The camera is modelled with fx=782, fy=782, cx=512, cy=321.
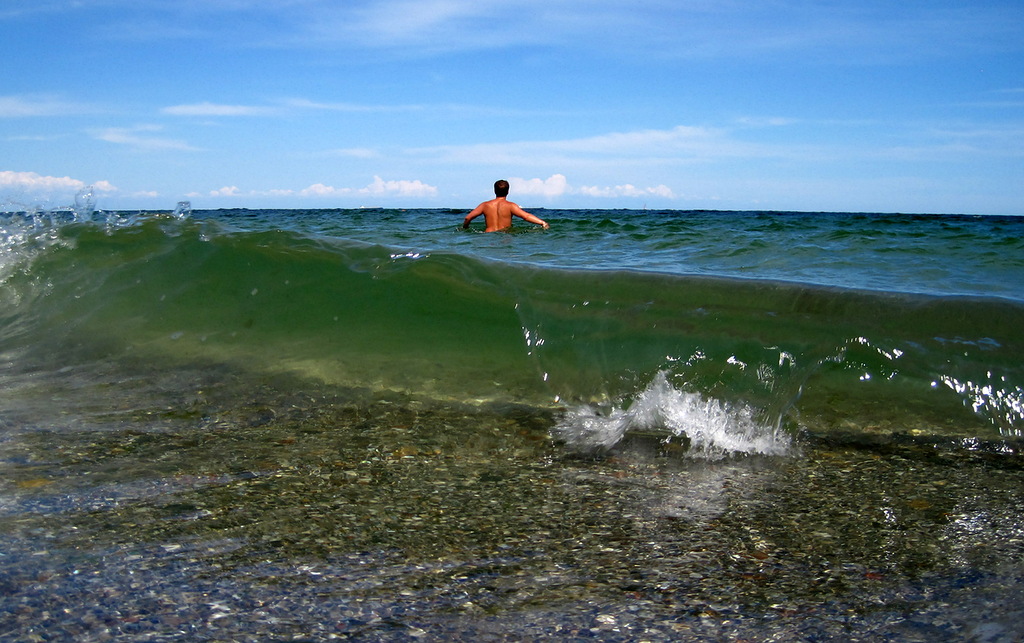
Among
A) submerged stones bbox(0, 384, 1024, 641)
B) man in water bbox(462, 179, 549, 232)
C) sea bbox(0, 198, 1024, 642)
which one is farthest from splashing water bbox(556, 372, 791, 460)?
man in water bbox(462, 179, 549, 232)

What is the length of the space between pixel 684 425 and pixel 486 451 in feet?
3.05

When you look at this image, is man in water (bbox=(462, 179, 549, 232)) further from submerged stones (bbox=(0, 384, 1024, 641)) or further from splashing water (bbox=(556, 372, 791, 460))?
submerged stones (bbox=(0, 384, 1024, 641))

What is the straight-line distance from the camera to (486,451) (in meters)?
3.18

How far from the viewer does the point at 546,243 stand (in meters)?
11.3

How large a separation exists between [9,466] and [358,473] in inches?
48.8

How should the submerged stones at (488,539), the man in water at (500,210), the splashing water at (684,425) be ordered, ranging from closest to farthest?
the submerged stones at (488,539), the splashing water at (684,425), the man in water at (500,210)

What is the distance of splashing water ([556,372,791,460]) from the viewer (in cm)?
330

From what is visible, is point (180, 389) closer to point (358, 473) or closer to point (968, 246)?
point (358, 473)

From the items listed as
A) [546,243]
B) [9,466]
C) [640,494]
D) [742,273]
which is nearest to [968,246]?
[742,273]

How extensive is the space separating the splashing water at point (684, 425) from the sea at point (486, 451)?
0.02 metres

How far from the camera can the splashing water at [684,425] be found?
3299 mm

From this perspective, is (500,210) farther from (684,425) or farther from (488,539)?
(488,539)

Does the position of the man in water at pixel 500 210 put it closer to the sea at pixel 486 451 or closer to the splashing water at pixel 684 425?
the sea at pixel 486 451

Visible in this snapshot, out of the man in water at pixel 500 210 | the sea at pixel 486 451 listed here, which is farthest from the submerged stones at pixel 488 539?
the man in water at pixel 500 210
